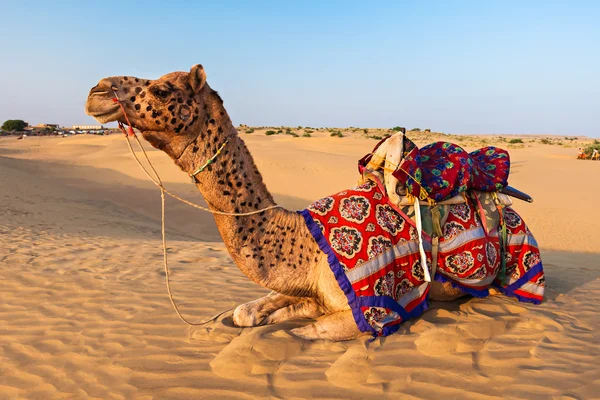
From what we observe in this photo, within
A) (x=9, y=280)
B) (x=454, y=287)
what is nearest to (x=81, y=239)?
(x=9, y=280)

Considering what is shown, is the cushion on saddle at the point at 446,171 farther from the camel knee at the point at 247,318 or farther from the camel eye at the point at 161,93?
the camel eye at the point at 161,93

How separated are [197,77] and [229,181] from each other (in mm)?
716

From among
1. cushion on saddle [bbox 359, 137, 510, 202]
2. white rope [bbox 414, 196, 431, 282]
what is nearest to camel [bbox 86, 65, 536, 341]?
white rope [bbox 414, 196, 431, 282]

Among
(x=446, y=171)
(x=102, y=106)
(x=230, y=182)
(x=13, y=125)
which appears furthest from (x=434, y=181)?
(x=13, y=125)

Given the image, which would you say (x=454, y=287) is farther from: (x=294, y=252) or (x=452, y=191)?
(x=294, y=252)

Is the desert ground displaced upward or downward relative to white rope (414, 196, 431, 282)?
downward

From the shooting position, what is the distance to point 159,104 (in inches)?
111

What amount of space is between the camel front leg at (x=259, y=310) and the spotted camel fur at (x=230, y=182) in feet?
1.32

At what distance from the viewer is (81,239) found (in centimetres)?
883

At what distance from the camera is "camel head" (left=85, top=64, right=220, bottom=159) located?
2770 millimetres

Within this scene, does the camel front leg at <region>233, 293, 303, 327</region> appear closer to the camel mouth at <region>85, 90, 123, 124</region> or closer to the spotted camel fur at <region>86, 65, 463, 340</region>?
the spotted camel fur at <region>86, 65, 463, 340</region>

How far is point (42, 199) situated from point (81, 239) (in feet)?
18.1

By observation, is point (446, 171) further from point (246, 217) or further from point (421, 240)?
point (246, 217)

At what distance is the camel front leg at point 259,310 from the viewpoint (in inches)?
150
